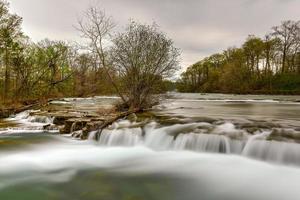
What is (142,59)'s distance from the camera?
17.6 metres

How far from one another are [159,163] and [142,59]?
981cm

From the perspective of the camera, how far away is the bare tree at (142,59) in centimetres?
1747

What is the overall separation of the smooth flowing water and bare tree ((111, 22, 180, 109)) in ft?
17.7

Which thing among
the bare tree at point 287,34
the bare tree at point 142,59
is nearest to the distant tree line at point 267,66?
the bare tree at point 287,34

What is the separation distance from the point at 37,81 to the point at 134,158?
21.5m

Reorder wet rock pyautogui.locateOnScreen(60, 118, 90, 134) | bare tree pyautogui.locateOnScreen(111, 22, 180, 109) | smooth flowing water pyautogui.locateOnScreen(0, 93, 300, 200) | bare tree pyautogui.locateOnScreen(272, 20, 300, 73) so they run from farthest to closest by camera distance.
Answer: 1. bare tree pyautogui.locateOnScreen(272, 20, 300, 73)
2. bare tree pyautogui.locateOnScreen(111, 22, 180, 109)
3. wet rock pyautogui.locateOnScreen(60, 118, 90, 134)
4. smooth flowing water pyautogui.locateOnScreen(0, 93, 300, 200)

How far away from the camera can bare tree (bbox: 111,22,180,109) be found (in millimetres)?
17469

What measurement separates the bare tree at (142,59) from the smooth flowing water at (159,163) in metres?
5.40

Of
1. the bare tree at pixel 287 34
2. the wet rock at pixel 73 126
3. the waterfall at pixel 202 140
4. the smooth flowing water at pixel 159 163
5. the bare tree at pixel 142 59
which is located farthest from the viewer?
the bare tree at pixel 287 34

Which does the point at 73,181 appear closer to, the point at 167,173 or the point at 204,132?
the point at 167,173

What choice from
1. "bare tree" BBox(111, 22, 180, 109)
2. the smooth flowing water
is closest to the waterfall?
the smooth flowing water

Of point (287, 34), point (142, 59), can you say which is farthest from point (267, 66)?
point (142, 59)

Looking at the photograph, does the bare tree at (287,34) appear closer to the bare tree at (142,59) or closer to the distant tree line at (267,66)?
the distant tree line at (267,66)

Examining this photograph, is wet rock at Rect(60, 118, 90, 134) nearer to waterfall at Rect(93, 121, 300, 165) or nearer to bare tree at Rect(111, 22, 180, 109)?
waterfall at Rect(93, 121, 300, 165)
